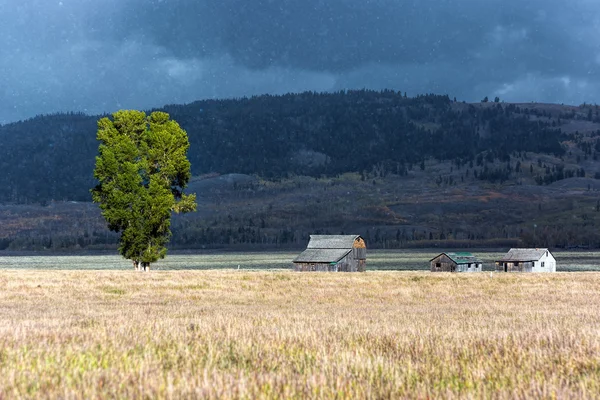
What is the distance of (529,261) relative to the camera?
394 ft

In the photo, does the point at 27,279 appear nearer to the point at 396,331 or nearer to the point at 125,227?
the point at 125,227

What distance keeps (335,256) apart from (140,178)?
49461 millimetres

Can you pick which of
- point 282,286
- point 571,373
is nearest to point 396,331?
point 571,373

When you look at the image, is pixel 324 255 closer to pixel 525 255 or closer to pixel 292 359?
pixel 525 255

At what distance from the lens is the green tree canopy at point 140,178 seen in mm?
62594

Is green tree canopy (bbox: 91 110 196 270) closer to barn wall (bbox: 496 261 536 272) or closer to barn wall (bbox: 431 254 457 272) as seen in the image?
barn wall (bbox: 431 254 457 272)

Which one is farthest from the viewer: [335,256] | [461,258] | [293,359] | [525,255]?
[525,255]

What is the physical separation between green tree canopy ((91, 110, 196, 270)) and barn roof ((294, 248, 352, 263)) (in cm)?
4414

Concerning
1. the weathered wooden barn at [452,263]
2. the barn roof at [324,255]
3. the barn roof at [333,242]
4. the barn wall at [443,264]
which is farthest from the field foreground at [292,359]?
the weathered wooden barn at [452,263]

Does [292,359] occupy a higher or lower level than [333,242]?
higher

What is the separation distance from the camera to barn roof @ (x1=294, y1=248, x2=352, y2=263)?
106688mm

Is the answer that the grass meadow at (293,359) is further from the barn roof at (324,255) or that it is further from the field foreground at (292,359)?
→ the barn roof at (324,255)

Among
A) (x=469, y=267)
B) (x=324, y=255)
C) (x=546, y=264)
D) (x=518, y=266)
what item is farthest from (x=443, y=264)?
(x=324, y=255)

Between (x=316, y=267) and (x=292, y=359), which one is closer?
(x=292, y=359)
